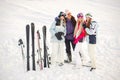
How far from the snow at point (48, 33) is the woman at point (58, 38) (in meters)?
0.07

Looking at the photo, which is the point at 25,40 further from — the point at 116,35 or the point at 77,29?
the point at 116,35

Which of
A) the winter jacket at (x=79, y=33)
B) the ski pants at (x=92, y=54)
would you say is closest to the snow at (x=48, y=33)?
the ski pants at (x=92, y=54)

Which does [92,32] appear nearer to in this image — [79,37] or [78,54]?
[79,37]

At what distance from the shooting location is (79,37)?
15.1ft

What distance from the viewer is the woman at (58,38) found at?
459 centimetres

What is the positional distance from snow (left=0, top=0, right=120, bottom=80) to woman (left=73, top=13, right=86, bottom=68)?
96 millimetres

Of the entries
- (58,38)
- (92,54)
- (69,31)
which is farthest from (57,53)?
(92,54)

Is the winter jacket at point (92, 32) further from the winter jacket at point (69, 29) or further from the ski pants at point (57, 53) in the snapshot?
the ski pants at point (57, 53)

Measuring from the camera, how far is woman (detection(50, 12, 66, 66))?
459 centimetres

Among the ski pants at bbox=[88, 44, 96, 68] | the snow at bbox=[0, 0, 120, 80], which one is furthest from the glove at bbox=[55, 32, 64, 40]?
the ski pants at bbox=[88, 44, 96, 68]

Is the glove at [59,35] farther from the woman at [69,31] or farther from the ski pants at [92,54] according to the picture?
the ski pants at [92,54]

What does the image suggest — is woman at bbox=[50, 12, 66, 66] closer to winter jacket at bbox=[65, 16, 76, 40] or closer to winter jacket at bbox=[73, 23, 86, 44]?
winter jacket at bbox=[65, 16, 76, 40]

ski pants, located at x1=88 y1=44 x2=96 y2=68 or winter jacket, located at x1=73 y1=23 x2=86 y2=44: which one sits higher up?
winter jacket, located at x1=73 y1=23 x2=86 y2=44

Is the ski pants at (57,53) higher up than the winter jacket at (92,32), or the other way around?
the winter jacket at (92,32)
